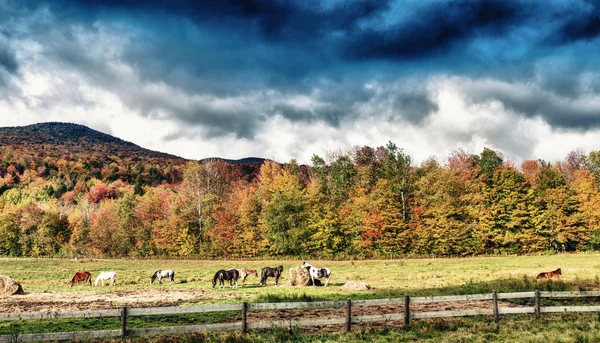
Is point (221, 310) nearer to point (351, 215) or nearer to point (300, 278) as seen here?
point (300, 278)

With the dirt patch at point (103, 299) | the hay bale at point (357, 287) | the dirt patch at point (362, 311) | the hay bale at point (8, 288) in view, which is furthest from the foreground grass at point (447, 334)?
the hay bale at point (8, 288)

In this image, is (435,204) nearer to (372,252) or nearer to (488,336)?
(372,252)

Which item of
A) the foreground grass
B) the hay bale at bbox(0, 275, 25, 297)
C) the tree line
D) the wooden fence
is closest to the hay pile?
the wooden fence

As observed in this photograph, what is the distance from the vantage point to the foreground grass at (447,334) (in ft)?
39.8

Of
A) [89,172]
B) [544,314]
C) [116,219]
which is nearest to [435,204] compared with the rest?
[544,314]

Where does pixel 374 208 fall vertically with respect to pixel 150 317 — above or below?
above

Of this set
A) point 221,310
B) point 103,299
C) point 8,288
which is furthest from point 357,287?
point 8,288

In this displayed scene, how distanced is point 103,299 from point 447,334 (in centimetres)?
1950

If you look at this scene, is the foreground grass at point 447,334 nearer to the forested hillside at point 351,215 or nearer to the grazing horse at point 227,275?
the grazing horse at point 227,275

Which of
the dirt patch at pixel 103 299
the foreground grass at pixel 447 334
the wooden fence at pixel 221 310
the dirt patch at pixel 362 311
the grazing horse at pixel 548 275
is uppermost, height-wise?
the wooden fence at pixel 221 310

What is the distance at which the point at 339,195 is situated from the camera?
78.1 metres

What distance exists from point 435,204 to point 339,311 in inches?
2090

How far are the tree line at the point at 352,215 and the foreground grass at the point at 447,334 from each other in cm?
4925

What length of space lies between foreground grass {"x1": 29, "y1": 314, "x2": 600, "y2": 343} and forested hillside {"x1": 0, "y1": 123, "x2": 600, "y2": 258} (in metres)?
49.9
